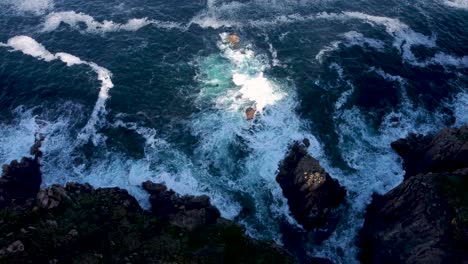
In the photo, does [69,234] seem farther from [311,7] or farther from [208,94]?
[311,7]

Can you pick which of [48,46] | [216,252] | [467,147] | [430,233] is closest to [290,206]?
[216,252]

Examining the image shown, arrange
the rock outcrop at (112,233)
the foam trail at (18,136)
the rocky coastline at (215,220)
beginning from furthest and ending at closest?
the foam trail at (18,136) → the rocky coastline at (215,220) → the rock outcrop at (112,233)

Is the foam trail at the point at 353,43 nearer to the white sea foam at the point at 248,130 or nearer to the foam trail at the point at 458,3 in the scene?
the white sea foam at the point at 248,130

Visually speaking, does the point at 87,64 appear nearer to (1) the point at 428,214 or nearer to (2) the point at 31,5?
(2) the point at 31,5

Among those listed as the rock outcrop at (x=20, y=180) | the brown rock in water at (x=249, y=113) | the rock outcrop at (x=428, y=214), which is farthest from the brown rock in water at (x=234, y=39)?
the rock outcrop at (x=20, y=180)

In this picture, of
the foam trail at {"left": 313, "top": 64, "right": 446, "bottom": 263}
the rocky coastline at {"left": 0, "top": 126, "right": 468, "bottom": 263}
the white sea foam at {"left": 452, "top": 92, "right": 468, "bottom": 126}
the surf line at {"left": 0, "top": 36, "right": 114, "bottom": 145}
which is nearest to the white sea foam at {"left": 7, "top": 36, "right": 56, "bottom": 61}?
the surf line at {"left": 0, "top": 36, "right": 114, "bottom": 145}

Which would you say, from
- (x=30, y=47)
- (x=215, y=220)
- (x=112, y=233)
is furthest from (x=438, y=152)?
(x=30, y=47)
